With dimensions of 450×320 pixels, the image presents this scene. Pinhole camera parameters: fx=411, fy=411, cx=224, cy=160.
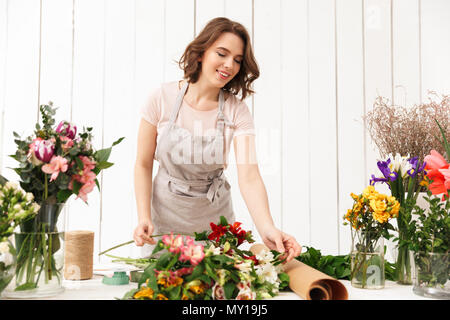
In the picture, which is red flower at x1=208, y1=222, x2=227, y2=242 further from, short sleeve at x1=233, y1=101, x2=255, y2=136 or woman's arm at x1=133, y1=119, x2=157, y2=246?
short sleeve at x1=233, y1=101, x2=255, y2=136

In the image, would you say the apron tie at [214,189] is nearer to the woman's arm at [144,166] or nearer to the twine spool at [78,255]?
the woman's arm at [144,166]

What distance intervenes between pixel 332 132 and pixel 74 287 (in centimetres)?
223

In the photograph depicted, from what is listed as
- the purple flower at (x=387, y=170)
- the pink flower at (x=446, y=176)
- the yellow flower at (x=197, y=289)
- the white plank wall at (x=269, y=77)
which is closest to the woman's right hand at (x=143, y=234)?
the yellow flower at (x=197, y=289)

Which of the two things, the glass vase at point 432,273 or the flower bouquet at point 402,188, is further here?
the flower bouquet at point 402,188

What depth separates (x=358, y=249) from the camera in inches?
42.3

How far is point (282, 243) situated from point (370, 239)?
0.83ft

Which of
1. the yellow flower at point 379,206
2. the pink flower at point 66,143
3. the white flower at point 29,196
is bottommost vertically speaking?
the yellow flower at point 379,206

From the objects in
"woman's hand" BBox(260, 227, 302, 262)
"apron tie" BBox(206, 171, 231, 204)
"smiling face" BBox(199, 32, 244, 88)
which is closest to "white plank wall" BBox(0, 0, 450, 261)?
"apron tie" BBox(206, 171, 231, 204)

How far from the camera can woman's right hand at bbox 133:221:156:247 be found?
1206 mm

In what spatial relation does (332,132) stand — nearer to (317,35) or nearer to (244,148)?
(317,35)

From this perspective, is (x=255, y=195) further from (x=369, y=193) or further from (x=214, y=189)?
Result: (x=369, y=193)

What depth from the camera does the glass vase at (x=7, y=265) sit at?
87cm

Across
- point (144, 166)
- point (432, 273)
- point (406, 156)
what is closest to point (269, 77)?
point (144, 166)
